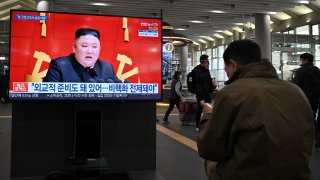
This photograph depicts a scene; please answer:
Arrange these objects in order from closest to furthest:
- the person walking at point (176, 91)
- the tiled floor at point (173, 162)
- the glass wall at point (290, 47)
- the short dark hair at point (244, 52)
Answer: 1. the short dark hair at point (244, 52)
2. the tiled floor at point (173, 162)
3. the person walking at point (176, 91)
4. the glass wall at point (290, 47)

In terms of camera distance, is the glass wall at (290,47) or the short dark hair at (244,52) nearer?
the short dark hair at (244,52)

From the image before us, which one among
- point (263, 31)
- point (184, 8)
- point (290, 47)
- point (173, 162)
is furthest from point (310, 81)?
point (263, 31)

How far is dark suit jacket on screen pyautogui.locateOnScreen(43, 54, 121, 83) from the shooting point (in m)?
3.71

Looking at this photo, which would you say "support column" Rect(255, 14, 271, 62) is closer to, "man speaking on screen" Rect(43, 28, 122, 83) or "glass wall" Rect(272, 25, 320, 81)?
"glass wall" Rect(272, 25, 320, 81)

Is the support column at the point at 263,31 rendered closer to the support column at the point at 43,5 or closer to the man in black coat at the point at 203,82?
the support column at the point at 43,5

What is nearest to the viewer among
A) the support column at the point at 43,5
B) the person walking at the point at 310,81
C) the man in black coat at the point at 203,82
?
the person walking at the point at 310,81

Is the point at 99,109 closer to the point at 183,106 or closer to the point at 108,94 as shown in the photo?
the point at 108,94

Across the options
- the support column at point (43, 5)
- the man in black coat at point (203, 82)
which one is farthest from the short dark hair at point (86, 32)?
the support column at point (43, 5)

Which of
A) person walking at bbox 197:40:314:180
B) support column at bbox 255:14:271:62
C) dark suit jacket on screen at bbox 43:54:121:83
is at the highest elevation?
support column at bbox 255:14:271:62

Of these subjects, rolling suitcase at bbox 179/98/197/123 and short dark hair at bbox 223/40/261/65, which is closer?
short dark hair at bbox 223/40/261/65

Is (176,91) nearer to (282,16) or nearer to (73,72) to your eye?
(73,72)

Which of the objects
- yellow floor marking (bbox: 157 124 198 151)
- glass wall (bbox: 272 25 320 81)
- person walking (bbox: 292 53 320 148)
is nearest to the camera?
person walking (bbox: 292 53 320 148)

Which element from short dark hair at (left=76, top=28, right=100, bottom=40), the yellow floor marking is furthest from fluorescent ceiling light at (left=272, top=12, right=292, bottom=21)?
short dark hair at (left=76, top=28, right=100, bottom=40)

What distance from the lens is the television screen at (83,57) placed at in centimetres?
366
